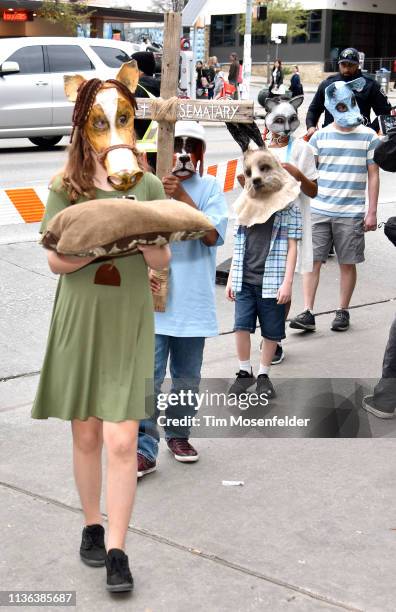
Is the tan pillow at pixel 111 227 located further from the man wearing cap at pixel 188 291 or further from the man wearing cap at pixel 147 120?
the man wearing cap at pixel 147 120

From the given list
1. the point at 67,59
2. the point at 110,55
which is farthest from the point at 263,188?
the point at 110,55

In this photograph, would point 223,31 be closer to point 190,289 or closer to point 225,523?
point 190,289

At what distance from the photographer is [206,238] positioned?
4.71 metres

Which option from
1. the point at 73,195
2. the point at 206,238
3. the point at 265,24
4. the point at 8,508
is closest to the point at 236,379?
the point at 206,238

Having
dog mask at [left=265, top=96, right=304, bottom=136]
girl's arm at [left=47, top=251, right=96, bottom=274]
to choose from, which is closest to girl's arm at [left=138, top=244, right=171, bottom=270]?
girl's arm at [left=47, top=251, right=96, bottom=274]

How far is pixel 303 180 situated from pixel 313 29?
6008cm

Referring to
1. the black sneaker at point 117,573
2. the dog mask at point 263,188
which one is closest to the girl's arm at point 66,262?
the black sneaker at point 117,573

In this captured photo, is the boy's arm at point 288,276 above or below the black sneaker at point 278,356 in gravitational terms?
above

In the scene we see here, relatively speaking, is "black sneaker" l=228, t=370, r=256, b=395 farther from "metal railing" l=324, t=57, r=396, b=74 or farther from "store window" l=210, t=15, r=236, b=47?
"store window" l=210, t=15, r=236, b=47

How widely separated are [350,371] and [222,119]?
2.55 meters

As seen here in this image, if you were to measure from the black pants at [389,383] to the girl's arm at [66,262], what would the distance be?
273 cm

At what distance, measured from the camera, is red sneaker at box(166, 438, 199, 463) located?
5.15 metres

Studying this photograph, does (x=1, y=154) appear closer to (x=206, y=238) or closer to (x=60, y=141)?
(x=60, y=141)

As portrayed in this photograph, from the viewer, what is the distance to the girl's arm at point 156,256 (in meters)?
3.63
